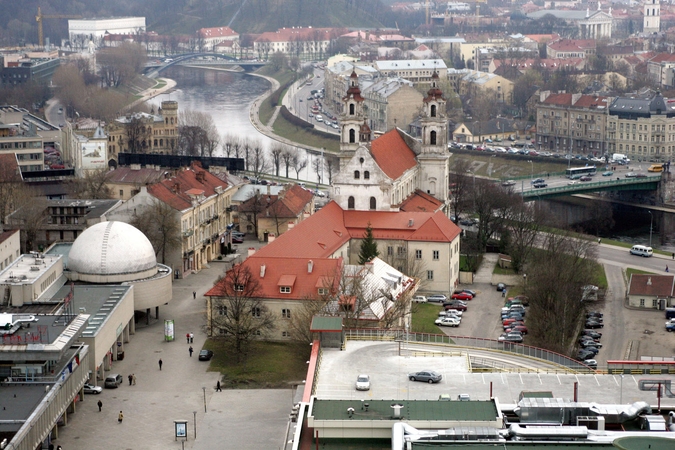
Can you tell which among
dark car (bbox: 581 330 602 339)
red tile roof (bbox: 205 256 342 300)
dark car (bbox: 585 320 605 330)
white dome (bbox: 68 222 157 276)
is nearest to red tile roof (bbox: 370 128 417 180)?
red tile roof (bbox: 205 256 342 300)

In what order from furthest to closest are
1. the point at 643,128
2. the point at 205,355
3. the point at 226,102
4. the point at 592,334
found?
the point at 226,102
the point at 643,128
the point at 592,334
the point at 205,355

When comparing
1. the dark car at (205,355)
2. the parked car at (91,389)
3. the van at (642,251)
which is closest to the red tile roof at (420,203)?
the van at (642,251)

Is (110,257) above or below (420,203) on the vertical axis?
above

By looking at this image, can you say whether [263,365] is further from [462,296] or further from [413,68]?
[413,68]

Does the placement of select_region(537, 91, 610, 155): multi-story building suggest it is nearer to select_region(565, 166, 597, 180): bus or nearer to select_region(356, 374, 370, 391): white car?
select_region(565, 166, 597, 180): bus

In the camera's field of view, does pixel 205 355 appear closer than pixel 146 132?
Yes

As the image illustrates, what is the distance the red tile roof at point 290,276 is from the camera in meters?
56.7

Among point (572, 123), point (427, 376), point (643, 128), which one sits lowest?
point (572, 123)

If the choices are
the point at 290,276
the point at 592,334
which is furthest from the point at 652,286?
the point at 290,276

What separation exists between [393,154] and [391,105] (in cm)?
6399

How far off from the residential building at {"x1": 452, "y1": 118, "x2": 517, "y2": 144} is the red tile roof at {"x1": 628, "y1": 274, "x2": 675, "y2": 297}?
209ft

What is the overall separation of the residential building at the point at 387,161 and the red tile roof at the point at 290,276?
12.1 m

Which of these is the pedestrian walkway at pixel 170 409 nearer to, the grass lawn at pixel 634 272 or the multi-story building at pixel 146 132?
the grass lawn at pixel 634 272

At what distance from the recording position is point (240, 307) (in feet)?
183
